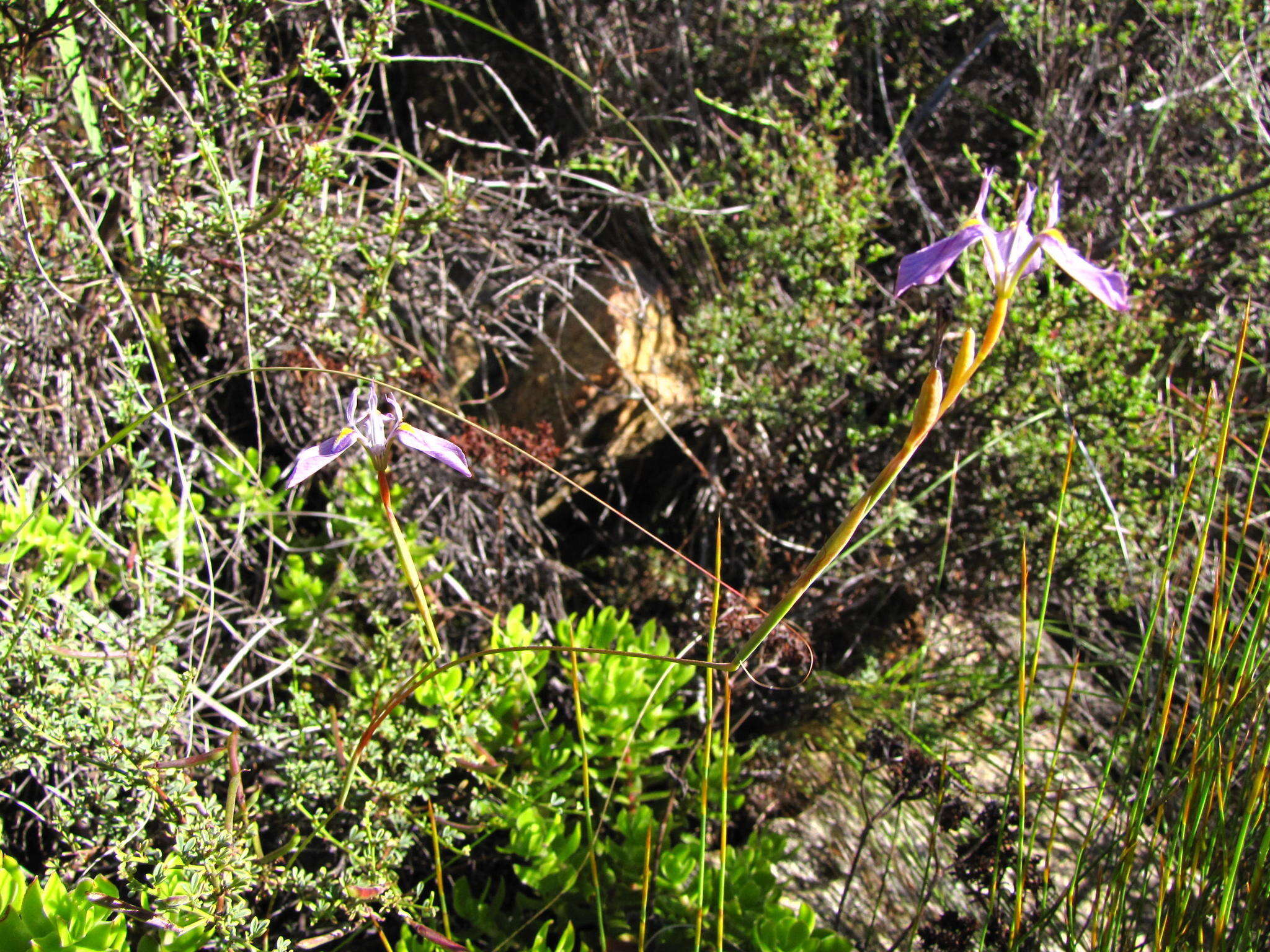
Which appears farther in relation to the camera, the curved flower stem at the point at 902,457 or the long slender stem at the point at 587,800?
the long slender stem at the point at 587,800

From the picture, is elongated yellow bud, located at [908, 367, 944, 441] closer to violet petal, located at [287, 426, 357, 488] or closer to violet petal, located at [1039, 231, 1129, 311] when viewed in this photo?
violet petal, located at [1039, 231, 1129, 311]

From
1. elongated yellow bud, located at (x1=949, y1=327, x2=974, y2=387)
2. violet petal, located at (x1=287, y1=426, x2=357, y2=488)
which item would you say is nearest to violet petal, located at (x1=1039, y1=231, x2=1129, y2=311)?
elongated yellow bud, located at (x1=949, y1=327, x2=974, y2=387)

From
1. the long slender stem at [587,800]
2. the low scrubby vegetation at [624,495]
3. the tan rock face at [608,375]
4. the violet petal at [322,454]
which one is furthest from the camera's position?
the tan rock face at [608,375]

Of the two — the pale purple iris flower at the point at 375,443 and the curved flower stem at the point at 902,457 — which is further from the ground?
the curved flower stem at the point at 902,457

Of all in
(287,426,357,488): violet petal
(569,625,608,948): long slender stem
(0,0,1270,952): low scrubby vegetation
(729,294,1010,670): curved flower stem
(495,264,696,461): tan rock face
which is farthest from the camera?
(495,264,696,461): tan rock face

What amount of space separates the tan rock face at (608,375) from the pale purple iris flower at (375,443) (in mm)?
1441

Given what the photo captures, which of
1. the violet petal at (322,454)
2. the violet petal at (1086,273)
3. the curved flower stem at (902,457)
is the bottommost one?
the violet petal at (322,454)

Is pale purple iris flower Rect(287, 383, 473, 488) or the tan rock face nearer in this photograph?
pale purple iris flower Rect(287, 383, 473, 488)

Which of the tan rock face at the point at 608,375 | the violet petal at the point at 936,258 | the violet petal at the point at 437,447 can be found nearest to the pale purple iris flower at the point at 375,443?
the violet petal at the point at 437,447

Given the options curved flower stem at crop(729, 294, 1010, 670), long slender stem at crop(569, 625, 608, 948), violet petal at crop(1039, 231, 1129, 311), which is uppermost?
violet petal at crop(1039, 231, 1129, 311)

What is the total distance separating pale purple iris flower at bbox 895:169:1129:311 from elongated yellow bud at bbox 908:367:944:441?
0.27ft

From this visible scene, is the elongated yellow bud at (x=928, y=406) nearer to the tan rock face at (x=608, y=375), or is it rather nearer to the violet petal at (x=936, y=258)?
the violet petal at (x=936, y=258)

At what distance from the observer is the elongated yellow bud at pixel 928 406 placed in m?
0.75

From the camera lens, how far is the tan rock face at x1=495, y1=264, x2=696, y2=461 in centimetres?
251
